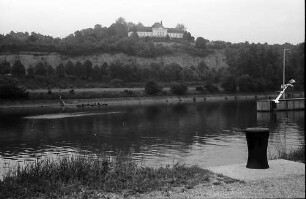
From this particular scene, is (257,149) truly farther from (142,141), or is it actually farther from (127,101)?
(127,101)

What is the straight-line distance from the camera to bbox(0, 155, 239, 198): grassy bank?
33.1 feet

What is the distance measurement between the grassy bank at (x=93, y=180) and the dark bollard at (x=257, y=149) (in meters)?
1.53

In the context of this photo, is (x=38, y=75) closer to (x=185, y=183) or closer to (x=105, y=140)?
(x=105, y=140)

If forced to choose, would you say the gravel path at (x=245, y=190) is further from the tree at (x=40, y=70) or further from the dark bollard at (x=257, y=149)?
the tree at (x=40, y=70)

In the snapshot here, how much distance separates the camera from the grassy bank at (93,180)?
10.1 meters

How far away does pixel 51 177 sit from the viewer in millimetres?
11281

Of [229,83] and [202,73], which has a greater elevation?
[202,73]

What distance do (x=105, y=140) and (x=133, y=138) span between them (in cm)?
269

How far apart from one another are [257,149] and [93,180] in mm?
5166

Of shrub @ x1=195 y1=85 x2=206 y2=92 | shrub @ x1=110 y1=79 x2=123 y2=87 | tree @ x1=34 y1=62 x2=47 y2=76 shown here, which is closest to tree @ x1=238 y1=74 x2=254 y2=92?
shrub @ x1=195 y1=85 x2=206 y2=92

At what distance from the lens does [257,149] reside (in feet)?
41.9

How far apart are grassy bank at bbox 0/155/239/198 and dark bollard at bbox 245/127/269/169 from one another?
1.53 m

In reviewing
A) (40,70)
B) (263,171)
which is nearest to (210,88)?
(40,70)

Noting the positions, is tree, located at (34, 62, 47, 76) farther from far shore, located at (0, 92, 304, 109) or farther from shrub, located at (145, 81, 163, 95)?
shrub, located at (145, 81, 163, 95)
